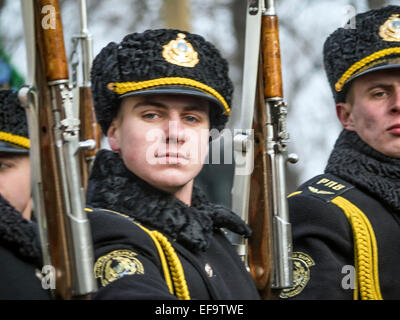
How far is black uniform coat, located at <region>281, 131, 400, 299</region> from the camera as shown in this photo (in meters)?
3.89

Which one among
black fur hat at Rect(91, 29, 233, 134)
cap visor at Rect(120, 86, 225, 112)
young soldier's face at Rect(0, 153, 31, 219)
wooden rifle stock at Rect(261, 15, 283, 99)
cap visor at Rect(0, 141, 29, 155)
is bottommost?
young soldier's face at Rect(0, 153, 31, 219)

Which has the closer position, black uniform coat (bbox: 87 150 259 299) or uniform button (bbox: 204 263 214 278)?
black uniform coat (bbox: 87 150 259 299)

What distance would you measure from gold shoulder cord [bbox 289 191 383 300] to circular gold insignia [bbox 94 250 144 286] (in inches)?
51.7

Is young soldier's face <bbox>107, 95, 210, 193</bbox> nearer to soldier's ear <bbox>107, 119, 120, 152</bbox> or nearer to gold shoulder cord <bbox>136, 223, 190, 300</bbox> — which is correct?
soldier's ear <bbox>107, 119, 120, 152</bbox>

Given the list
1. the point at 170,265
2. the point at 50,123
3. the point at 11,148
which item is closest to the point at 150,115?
the point at 50,123

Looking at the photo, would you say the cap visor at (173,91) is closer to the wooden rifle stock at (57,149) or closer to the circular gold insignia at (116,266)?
the wooden rifle stock at (57,149)

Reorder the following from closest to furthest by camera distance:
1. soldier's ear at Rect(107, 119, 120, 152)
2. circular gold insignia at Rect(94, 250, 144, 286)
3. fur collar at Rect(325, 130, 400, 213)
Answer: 1. circular gold insignia at Rect(94, 250, 144, 286)
2. soldier's ear at Rect(107, 119, 120, 152)
3. fur collar at Rect(325, 130, 400, 213)

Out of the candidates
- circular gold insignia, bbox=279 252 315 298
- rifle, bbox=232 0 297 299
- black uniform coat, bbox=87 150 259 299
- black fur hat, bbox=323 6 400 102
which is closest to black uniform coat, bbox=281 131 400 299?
circular gold insignia, bbox=279 252 315 298

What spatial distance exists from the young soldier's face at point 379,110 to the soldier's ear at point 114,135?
53.9 inches

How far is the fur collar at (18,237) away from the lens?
10.6 feet

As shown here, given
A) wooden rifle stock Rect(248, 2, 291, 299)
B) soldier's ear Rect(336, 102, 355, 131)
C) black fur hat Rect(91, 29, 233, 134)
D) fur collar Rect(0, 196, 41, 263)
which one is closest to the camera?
fur collar Rect(0, 196, 41, 263)

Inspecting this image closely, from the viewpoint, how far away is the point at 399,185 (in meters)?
4.14
